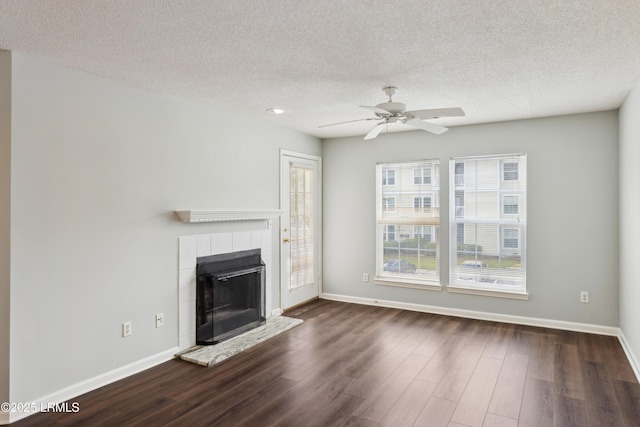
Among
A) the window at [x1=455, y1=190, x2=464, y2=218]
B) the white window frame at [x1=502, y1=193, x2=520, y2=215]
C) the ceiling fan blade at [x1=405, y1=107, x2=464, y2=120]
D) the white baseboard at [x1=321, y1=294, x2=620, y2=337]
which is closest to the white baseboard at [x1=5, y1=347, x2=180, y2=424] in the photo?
the white baseboard at [x1=321, y1=294, x2=620, y2=337]

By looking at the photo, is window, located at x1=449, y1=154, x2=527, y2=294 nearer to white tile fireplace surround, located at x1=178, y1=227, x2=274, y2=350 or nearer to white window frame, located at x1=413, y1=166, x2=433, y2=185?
white window frame, located at x1=413, y1=166, x2=433, y2=185

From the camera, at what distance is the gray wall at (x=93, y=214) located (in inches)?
106

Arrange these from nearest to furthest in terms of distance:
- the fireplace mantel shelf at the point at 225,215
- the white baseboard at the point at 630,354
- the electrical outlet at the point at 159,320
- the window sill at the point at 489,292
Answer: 1. the white baseboard at the point at 630,354
2. the electrical outlet at the point at 159,320
3. the fireplace mantel shelf at the point at 225,215
4. the window sill at the point at 489,292

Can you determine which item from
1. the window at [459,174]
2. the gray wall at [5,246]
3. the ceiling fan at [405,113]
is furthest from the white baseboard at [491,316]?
the gray wall at [5,246]

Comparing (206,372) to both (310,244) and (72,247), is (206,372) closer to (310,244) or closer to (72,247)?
(72,247)

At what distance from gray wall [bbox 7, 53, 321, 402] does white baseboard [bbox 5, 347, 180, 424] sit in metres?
0.05

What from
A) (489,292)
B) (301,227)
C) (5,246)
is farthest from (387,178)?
(5,246)

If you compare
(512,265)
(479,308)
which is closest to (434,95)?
(512,265)

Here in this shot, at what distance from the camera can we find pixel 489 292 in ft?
15.9

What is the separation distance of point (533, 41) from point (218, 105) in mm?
2860

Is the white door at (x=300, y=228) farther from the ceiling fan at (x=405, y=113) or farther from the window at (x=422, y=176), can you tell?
the ceiling fan at (x=405, y=113)

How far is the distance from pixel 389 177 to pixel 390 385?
3181mm

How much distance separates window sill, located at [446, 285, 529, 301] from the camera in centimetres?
469

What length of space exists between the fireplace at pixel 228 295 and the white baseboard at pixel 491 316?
1718 mm
